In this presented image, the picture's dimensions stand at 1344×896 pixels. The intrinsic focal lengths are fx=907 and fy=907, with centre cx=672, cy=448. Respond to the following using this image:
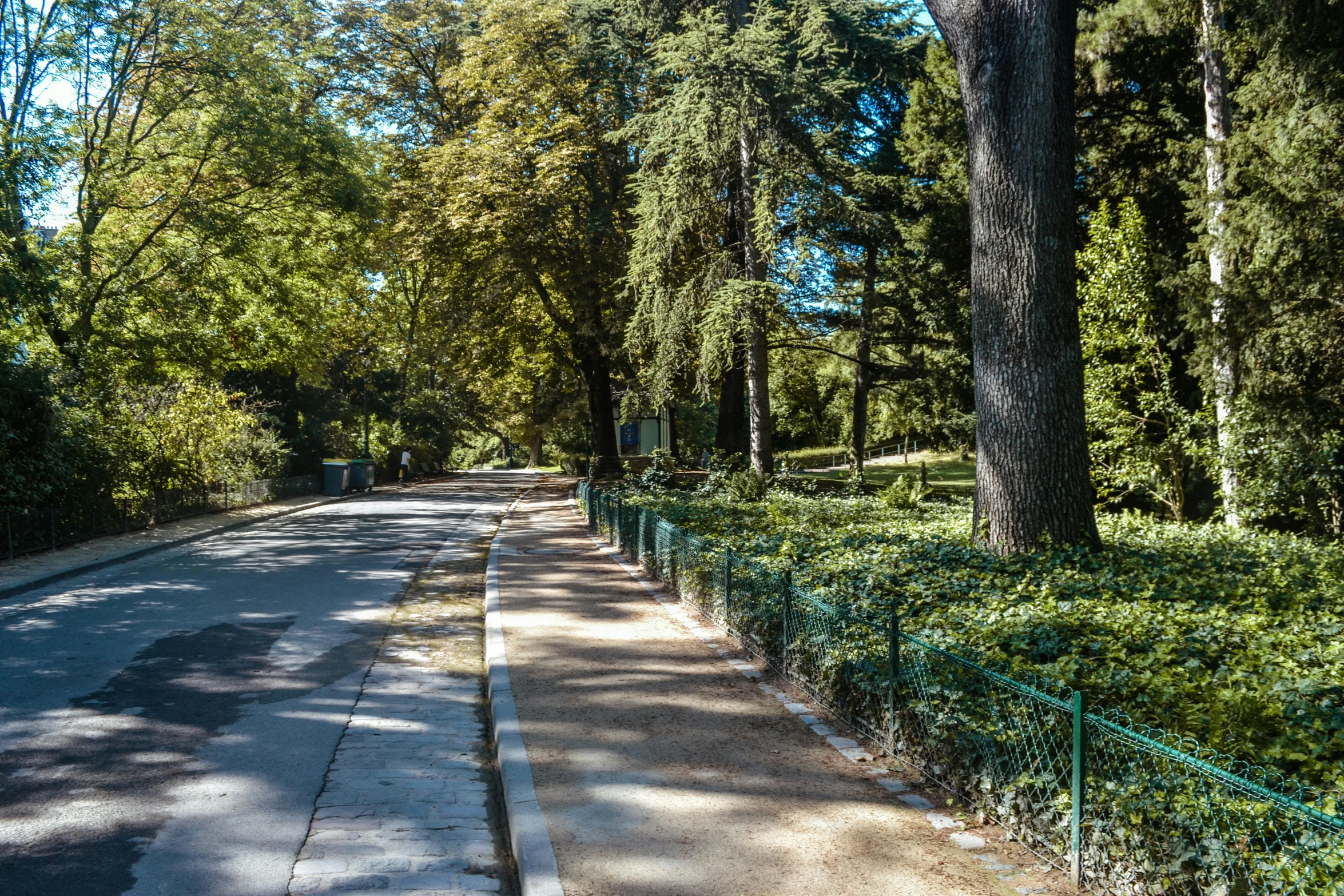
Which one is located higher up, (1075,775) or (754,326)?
(754,326)

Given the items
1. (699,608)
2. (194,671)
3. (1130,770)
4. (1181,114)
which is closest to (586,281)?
(1181,114)

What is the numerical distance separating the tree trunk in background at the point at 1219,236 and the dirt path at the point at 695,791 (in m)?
11.5

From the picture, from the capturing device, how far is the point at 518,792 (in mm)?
5289

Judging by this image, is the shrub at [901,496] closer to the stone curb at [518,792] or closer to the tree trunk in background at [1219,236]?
the tree trunk in background at [1219,236]

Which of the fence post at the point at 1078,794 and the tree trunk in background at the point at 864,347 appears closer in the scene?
the fence post at the point at 1078,794

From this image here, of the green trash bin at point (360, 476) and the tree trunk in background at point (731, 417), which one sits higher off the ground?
the tree trunk in background at point (731, 417)

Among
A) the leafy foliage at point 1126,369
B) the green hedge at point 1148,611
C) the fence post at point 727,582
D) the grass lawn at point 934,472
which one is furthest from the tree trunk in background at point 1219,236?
the grass lawn at point 934,472

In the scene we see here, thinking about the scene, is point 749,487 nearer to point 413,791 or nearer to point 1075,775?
point 413,791

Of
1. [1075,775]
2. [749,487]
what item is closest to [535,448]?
[749,487]

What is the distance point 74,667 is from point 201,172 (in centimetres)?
1922

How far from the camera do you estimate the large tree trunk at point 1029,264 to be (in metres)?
8.89

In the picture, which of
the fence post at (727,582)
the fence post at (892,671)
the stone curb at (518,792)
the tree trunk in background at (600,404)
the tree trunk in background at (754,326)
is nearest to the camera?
the stone curb at (518,792)

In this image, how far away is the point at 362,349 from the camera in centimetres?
3953

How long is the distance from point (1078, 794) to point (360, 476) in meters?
35.8
